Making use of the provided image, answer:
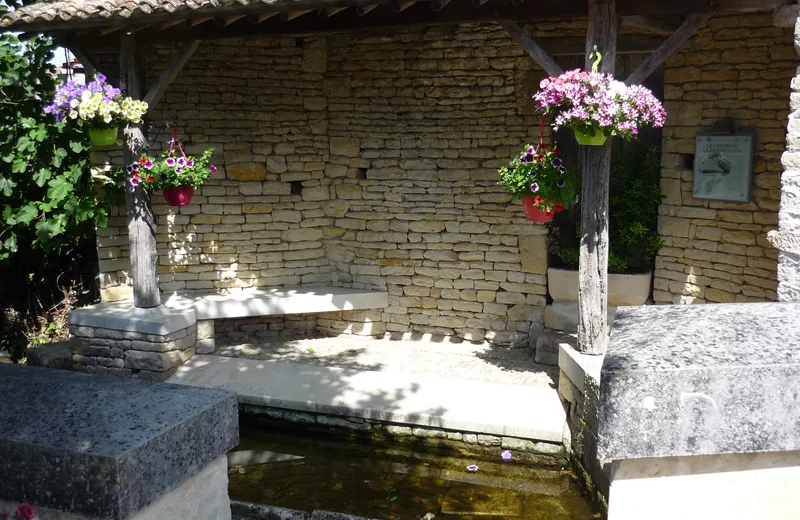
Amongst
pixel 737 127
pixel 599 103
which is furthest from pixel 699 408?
pixel 737 127

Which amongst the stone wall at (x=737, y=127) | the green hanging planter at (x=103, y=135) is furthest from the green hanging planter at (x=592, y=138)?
the green hanging planter at (x=103, y=135)

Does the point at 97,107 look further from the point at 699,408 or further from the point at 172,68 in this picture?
the point at 699,408

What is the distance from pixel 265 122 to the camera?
7.52m

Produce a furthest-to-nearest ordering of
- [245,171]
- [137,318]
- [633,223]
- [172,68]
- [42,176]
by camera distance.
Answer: [245,171]
[42,176]
[633,223]
[137,318]
[172,68]

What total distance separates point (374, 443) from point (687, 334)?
387 centimetres

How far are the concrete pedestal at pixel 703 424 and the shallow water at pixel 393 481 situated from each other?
9.49ft

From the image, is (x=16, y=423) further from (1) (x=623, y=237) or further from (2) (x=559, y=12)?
(1) (x=623, y=237)

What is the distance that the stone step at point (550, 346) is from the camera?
6.56m

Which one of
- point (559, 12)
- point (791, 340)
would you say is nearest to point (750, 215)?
point (559, 12)

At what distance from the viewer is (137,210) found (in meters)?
6.34

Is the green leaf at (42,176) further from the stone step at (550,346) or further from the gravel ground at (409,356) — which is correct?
the stone step at (550,346)

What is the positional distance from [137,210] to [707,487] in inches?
226

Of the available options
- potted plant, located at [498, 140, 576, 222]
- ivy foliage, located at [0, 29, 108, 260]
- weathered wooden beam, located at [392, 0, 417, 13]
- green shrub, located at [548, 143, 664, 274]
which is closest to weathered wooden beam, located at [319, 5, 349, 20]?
weathered wooden beam, located at [392, 0, 417, 13]

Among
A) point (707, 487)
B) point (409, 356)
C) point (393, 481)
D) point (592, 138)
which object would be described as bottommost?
point (393, 481)
